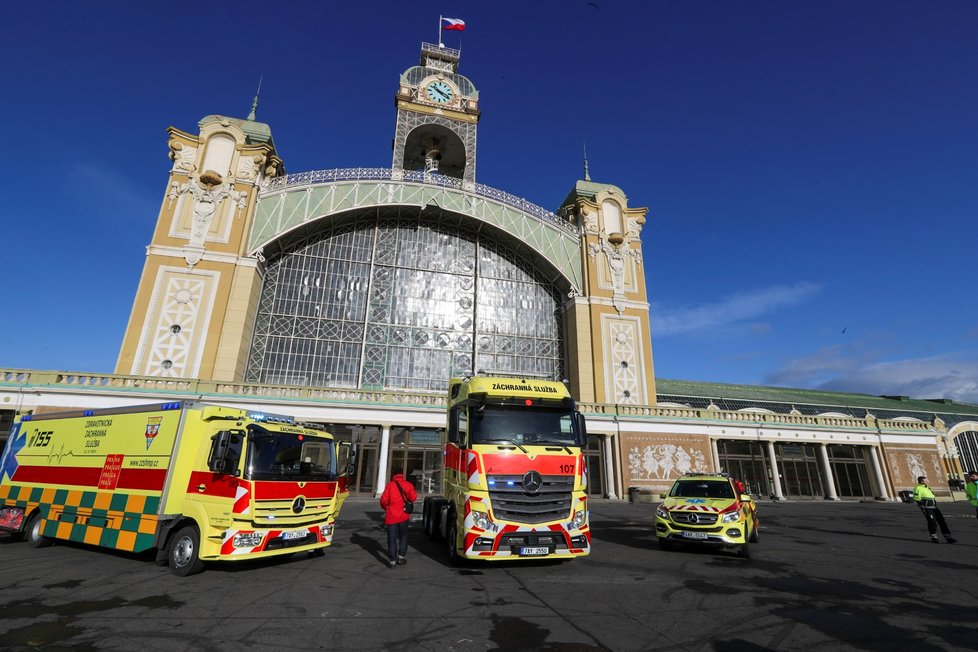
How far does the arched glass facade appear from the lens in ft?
101

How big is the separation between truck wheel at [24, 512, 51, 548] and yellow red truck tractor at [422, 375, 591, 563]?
35.3 feet

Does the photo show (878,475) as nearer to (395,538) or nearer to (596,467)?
(596,467)

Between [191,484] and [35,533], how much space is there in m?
6.84

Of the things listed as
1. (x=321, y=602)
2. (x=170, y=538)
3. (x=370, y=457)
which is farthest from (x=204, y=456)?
(x=370, y=457)

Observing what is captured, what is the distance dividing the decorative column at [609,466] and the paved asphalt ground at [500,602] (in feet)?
58.0

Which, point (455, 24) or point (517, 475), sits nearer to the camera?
point (517, 475)

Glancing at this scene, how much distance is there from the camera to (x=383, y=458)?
2630 centimetres

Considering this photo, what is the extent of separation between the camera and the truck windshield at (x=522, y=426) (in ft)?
31.6

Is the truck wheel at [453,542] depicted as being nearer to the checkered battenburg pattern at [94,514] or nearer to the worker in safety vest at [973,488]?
the checkered battenburg pattern at [94,514]

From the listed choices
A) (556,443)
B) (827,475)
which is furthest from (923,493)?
(827,475)

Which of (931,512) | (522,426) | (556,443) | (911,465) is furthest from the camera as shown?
(911,465)

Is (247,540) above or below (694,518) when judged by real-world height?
below

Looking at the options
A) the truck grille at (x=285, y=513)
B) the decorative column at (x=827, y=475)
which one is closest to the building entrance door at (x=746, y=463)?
the decorative column at (x=827, y=475)

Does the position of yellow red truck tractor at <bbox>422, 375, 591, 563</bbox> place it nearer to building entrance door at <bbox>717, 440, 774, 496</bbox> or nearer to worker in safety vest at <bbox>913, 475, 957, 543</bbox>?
worker in safety vest at <bbox>913, 475, 957, 543</bbox>
